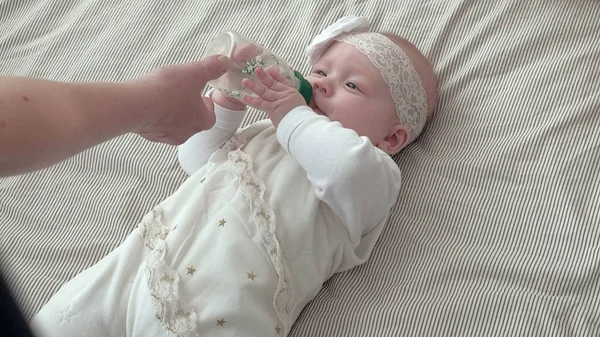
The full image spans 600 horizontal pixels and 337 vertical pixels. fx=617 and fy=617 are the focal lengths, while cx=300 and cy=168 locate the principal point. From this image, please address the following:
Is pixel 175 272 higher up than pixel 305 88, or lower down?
lower down

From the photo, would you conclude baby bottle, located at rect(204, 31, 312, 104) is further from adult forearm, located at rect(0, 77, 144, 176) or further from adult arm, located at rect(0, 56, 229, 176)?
adult forearm, located at rect(0, 77, 144, 176)

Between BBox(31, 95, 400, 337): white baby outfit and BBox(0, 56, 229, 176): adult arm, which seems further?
BBox(31, 95, 400, 337): white baby outfit

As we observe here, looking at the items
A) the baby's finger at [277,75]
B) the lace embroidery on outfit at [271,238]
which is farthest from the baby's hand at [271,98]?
the lace embroidery on outfit at [271,238]

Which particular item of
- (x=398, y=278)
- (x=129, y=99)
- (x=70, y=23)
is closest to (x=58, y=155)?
(x=129, y=99)

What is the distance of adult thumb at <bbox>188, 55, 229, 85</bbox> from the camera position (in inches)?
39.5

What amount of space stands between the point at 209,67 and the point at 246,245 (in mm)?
301

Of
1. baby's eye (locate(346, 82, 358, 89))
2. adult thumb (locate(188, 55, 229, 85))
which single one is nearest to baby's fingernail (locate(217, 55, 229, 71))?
adult thumb (locate(188, 55, 229, 85))

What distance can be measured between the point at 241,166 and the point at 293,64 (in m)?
0.43

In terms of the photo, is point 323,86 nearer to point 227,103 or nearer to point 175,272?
point 227,103

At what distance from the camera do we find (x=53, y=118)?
29.5 inches

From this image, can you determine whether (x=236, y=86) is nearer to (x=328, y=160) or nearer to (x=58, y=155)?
(x=328, y=160)

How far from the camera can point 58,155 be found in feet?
2.50

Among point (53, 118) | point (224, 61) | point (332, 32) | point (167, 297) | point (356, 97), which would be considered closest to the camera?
point (53, 118)

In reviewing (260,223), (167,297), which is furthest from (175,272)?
(260,223)
